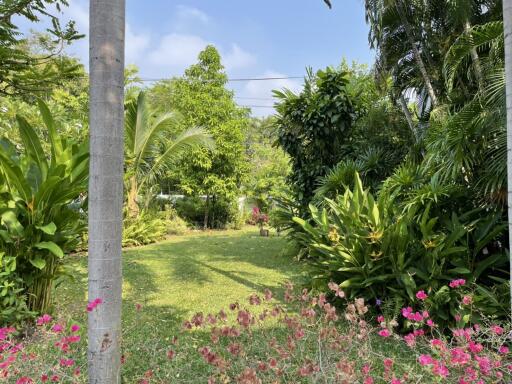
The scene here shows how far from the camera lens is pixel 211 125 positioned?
13539mm

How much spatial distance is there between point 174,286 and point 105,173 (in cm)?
411

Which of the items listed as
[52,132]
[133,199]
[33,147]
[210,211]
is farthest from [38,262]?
[210,211]

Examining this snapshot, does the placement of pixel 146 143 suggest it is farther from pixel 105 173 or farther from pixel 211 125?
pixel 105 173

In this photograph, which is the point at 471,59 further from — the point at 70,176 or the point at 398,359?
the point at 70,176

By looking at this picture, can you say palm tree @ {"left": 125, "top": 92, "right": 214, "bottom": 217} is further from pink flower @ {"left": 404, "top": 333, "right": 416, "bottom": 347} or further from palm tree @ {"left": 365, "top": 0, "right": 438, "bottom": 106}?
pink flower @ {"left": 404, "top": 333, "right": 416, "bottom": 347}

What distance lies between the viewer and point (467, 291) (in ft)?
11.2

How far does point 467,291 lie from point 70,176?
3794mm

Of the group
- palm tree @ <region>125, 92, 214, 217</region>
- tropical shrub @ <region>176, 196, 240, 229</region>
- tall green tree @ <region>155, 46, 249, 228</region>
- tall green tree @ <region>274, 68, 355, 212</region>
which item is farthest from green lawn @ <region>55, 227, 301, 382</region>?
tropical shrub @ <region>176, 196, 240, 229</region>

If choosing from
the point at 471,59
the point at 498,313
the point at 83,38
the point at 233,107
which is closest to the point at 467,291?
the point at 498,313

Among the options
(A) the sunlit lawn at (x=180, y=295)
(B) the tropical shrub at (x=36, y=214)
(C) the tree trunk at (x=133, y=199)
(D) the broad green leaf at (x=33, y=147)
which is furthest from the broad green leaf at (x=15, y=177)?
(C) the tree trunk at (x=133, y=199)

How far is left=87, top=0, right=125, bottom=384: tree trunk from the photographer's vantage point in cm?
179

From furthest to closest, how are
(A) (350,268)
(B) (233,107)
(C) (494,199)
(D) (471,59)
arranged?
(B) (233,107) < (D) (471,59) < (A) (350,268) < (C) (494,199)

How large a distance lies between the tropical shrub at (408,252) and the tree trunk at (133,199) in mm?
7725

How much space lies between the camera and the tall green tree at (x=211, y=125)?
529 inches
